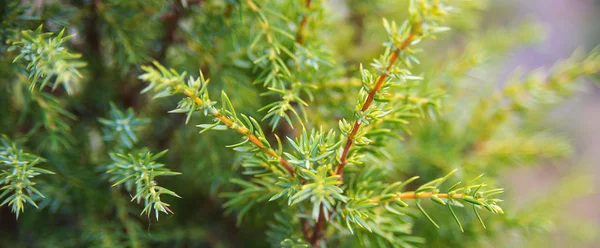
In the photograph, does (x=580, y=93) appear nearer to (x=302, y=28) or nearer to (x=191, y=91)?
(x=302, y=28)

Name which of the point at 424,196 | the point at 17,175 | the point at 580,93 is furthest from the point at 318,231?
the point at 580,93

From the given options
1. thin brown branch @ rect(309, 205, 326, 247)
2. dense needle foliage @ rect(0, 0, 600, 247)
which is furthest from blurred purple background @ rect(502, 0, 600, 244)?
thin brown branch @ rect(309, 205, 326, 247)

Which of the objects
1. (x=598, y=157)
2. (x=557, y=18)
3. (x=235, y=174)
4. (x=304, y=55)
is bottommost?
(x=235, y=174)

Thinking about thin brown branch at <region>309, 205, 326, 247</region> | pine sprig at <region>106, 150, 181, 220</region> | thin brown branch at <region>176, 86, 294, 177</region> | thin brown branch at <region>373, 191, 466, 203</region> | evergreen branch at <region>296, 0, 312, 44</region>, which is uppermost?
evergreen branch at <region>296, 0, 312, 44</region>

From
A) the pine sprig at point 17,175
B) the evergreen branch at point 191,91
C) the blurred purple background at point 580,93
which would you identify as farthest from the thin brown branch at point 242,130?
the blurred purple background at point 580,93

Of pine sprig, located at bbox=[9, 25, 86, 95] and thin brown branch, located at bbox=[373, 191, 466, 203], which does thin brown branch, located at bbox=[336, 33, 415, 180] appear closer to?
thin brown branch, located at bbox=[373, 191, 466, 203]

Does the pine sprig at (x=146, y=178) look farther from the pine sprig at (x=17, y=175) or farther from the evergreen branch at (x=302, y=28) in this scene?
the evergreen branch at (x=302, y=28)

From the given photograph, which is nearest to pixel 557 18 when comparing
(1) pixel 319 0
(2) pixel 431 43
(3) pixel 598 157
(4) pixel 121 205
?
(3) pixel 598 157

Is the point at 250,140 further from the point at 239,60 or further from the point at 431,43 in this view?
the point at 431,43
